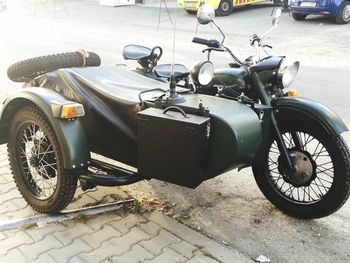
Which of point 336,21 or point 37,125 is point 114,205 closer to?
point 37,125

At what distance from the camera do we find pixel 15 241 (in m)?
2.99

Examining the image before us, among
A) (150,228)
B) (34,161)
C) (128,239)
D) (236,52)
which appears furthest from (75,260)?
(236,52)

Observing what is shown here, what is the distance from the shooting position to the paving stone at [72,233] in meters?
3.02

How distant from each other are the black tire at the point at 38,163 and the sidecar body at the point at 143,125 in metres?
0.10

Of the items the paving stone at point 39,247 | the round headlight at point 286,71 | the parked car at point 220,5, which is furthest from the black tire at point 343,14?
the paving stone at point 39,247

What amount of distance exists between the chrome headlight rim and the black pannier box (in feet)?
1.31

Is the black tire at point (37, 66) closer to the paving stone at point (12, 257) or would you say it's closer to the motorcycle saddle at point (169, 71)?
the motorcycle saddle at point (169, 71)

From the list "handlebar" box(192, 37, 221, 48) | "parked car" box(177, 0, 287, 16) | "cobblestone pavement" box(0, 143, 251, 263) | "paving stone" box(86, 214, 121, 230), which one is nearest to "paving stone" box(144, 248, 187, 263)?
"cobblestone pavement" box(0, 143, 251, 263)

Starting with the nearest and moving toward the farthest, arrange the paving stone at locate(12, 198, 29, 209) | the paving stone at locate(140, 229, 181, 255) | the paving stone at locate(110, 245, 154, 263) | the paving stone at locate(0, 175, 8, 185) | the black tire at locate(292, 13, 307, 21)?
the paving stone at locate(110, 245, 154, 263) < the paving stone at locate(140, 229, 181, 255) < the paving stone at locate(12, 198, 29, 209) < the paving stone at locate(0, 175, 8, 185) < the black tire at locate(292, 13, 307, 21)

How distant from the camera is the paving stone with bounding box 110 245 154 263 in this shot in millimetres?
2799

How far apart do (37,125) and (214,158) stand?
1.36m

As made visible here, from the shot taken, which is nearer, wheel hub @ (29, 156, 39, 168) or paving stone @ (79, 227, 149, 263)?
paving stone @ (79, 227, 149, 263)

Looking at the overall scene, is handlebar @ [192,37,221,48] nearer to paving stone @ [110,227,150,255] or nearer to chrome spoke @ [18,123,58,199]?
chrome spoke @ [18,123,58,199]

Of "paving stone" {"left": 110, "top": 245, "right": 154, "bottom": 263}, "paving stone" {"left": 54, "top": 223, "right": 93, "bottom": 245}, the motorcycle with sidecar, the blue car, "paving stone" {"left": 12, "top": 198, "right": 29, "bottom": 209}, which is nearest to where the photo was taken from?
the motorcycle with sidecar
